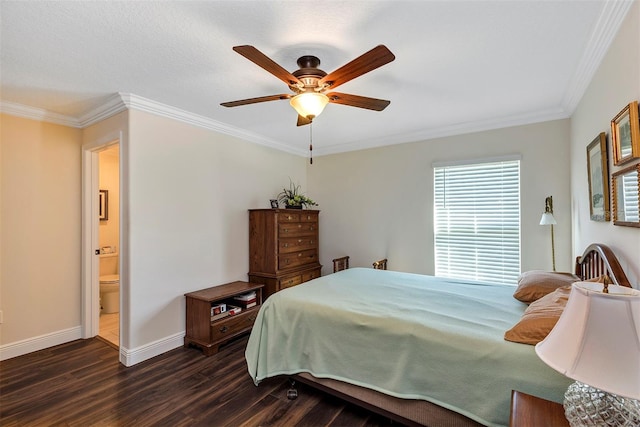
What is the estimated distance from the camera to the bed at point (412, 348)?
148 cm

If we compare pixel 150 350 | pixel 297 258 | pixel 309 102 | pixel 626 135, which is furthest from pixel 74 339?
pixel 626 135

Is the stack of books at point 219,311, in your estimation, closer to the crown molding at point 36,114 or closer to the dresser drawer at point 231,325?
the dresser drawer at point 231,325

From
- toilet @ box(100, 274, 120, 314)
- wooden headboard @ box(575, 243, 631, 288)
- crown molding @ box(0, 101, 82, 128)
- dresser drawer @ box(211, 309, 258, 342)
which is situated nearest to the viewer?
wooden headboard @ box(575, 243, 631, 288)

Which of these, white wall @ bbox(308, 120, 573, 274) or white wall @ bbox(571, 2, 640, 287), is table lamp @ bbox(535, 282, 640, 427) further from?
white wall @ bbox(308, 120, 573, 274)

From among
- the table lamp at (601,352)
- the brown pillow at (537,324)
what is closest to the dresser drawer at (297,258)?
the brown pillow at (537,324)

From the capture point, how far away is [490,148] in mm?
3477

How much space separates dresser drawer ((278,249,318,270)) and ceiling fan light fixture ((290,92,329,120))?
86.1 inches

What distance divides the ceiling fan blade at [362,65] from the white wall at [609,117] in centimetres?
117

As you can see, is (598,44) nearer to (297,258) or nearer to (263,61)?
(263,61)

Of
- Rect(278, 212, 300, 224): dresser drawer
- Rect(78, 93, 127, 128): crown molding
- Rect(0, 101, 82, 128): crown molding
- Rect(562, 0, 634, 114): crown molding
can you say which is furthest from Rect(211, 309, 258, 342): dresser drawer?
Rect(562, 0, 634, 114): crown molding

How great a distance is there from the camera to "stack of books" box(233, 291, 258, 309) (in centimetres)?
347

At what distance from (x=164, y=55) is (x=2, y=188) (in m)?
2.32

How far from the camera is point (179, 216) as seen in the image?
124 inches

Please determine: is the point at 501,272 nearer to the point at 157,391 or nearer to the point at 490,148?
the point at 490,148
